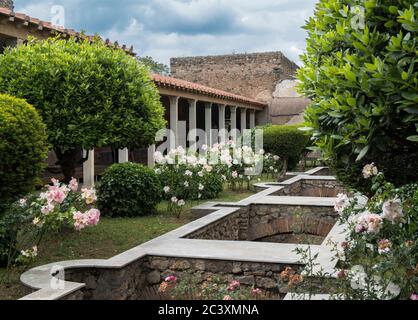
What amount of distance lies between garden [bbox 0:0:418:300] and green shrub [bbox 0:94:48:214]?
0.04 ft

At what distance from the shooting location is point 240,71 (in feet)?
95.1

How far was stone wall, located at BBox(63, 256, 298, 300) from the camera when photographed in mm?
4934

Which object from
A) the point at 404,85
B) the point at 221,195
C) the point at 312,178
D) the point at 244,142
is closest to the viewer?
the point at 404,85

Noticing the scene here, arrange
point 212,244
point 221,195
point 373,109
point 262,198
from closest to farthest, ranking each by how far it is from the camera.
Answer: point 373,109, point 212,244, point 262,198, point 221,195

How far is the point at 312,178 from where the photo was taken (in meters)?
13.9

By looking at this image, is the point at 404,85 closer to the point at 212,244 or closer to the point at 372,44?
the point at 372,44

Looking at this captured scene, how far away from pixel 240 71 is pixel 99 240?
2325 cm

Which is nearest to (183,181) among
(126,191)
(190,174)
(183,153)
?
(190,174)

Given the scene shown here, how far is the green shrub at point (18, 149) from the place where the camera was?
473 centimetres

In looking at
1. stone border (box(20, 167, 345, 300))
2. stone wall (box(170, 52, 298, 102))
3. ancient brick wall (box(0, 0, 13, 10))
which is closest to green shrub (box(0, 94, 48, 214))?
stone border (box(20, 167, 345, 300))

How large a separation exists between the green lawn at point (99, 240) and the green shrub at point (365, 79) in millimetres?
2981

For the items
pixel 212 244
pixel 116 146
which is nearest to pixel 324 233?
pixel 212 244

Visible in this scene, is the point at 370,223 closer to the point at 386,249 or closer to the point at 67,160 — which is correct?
the point at 386,249
